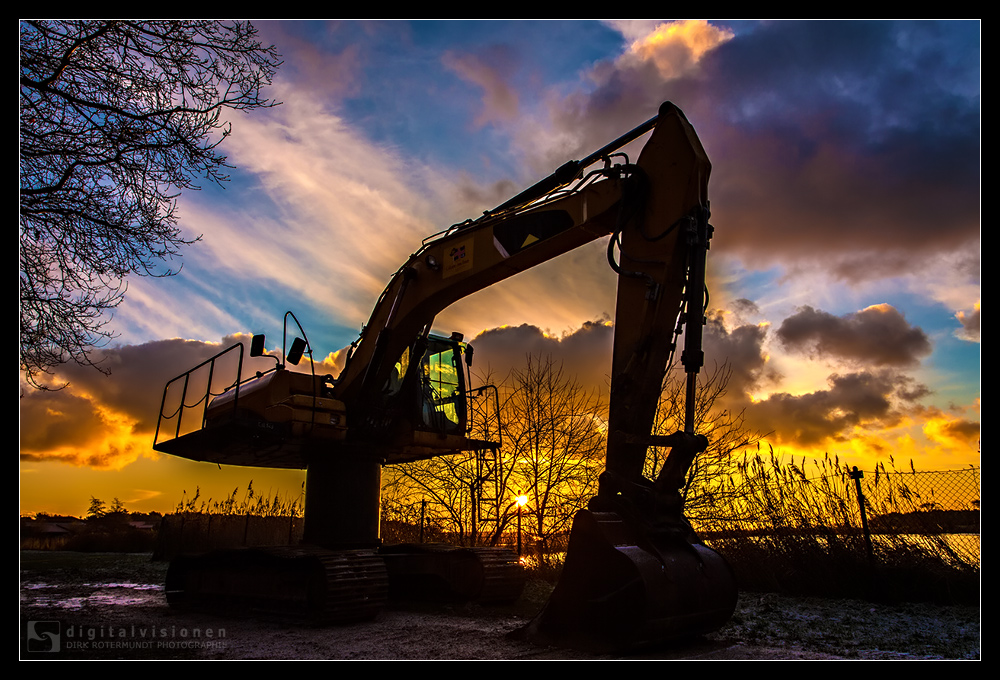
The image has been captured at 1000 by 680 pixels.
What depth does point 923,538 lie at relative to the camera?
7812 millimetres

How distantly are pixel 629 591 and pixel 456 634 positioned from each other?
2294 mm

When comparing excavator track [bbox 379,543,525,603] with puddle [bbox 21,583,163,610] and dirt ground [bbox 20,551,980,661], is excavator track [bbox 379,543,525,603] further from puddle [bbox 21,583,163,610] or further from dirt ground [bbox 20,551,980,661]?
puddle [bbox 21,583,163,610]

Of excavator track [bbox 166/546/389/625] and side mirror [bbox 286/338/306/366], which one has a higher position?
side mirror [bbox 286/338/306/366]

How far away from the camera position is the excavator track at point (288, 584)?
7293 millimetres

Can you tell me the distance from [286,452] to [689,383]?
5886 mm

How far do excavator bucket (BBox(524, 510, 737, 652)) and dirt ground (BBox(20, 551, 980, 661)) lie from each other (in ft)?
0.58

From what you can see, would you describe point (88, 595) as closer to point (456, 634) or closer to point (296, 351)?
point (296, 351)

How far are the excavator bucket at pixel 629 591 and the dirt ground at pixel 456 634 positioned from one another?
18 cm

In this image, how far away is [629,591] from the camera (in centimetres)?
479

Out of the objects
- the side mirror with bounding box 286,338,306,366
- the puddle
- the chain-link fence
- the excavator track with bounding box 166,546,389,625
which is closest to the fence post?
the chain-link fence

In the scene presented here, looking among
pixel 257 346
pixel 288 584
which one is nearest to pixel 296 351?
pixel 257 346

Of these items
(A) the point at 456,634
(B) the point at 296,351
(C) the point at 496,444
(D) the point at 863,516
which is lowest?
(A) the point at 456,634

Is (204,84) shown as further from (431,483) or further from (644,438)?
(431,483)

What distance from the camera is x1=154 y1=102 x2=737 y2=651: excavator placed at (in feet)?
16.7
